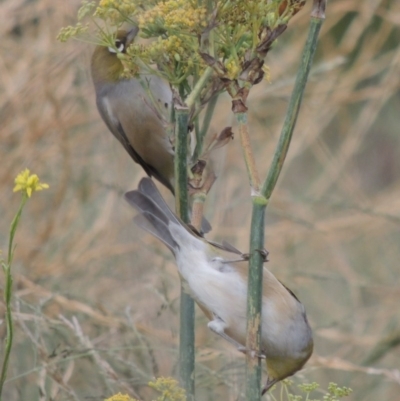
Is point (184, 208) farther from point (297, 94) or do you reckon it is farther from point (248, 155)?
point (297, 94)

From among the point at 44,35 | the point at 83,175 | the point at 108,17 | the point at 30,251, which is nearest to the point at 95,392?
the point at 30,251

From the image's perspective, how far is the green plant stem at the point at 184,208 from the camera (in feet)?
5.57

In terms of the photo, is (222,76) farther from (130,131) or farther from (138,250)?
(138,250)

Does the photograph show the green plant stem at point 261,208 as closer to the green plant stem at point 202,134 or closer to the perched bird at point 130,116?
the green plant stem at point 202,134

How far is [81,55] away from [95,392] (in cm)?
166

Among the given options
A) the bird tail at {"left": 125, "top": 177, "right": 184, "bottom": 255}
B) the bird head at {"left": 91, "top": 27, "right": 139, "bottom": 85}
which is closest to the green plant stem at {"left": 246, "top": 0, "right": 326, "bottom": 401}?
the bird tail at {"left": 125, "top": 177, "right": 184, "bottom": 255}

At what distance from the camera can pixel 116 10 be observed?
175 centimetres

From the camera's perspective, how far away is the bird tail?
2.19 m

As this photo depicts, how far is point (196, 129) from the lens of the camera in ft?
→ 6.40

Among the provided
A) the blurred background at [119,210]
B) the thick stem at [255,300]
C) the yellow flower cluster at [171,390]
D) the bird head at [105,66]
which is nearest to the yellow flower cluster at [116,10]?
the thick stem at [255,300]

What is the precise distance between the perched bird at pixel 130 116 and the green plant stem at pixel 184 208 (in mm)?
1469

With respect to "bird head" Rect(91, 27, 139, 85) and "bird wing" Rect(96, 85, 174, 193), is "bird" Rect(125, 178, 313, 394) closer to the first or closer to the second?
"bird wing" Rect(96, 85, 174, 193)

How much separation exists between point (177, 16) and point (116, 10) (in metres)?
0.21

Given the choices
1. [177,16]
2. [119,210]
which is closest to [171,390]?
[177,16]
